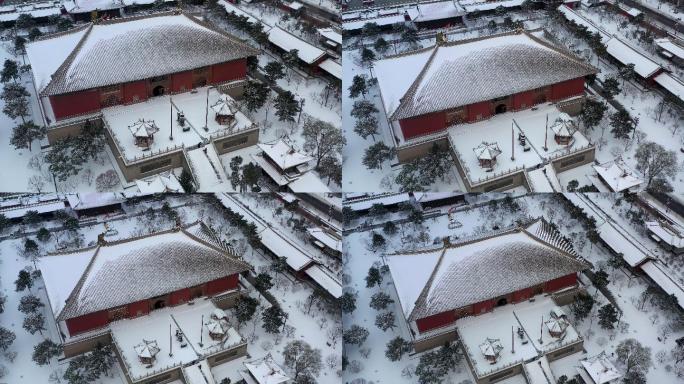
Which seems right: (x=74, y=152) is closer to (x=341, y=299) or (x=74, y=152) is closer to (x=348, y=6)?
(x=341, y=299)

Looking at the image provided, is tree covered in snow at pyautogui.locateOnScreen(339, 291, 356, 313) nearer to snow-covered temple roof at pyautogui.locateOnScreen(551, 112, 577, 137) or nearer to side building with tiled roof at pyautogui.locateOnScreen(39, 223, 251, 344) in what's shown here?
side building with tiled roof at pyautogui.locateOnScreen(39, 223, 251, 344)

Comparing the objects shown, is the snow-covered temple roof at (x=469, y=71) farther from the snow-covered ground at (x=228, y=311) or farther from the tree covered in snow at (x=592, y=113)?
the snow-covered ground at (x=228, y=311)

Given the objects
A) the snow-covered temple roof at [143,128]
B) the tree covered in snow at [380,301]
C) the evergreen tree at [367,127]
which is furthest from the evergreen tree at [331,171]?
the snow-covered temple roof at [143,128]

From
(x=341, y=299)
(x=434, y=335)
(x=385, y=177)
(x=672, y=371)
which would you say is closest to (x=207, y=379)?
(x=341, y=299)

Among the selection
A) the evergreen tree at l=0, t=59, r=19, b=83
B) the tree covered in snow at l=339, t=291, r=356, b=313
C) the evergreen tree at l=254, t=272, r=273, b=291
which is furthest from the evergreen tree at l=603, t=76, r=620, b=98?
the evergreen tree at l=0, t=59, r=19, b=83

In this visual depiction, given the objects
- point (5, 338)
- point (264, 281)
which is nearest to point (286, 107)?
point (264, 281)

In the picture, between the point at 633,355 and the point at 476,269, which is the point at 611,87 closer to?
the point at 476,269
